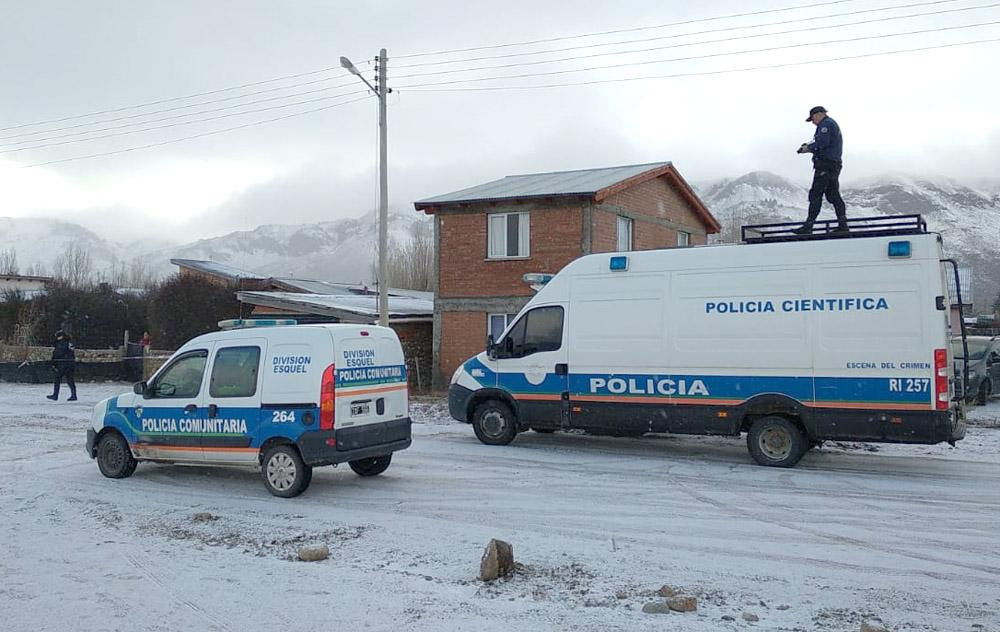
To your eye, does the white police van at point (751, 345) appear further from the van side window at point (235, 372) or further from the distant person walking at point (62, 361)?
the distant person walking at point (62, 361)

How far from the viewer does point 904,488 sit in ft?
33.4

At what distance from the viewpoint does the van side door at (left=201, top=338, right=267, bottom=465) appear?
9773 mm

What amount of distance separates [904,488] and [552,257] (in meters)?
13.8

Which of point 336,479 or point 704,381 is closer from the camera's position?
point 336,479

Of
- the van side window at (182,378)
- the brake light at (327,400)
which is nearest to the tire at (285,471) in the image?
the brake light at (327,400)

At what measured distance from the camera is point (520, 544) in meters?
7.57

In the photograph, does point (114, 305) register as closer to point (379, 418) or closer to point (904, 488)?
point (379, 418)

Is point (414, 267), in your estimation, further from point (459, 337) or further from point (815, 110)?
point (815, 110)

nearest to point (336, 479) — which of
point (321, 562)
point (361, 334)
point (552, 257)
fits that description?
point (361, 334)

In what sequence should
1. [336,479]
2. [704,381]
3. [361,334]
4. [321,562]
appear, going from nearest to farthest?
[321,562] < [361,334] < [336,479] < [704,381]

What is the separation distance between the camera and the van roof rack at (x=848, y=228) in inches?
434

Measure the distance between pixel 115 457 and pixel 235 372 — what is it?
2.29m

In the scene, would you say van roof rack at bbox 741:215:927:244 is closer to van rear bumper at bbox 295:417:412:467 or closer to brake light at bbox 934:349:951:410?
brake light at bbox 934:349:951:410

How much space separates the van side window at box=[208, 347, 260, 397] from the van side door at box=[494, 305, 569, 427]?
4562 mm
